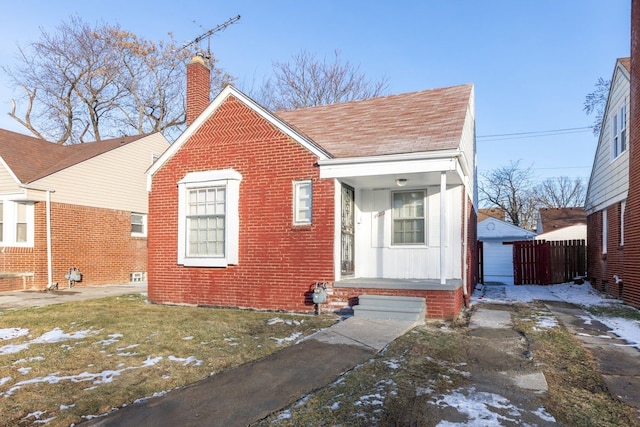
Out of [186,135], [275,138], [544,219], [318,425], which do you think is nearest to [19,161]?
[186,135]

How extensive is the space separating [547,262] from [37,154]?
19.8m

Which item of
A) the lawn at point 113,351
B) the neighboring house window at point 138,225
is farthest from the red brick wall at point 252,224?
the neighboring house window at point 138,225

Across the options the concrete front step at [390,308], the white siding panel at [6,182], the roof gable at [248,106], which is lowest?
the concrete front step at [390,308]

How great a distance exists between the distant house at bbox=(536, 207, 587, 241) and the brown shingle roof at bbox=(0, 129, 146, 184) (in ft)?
86.3

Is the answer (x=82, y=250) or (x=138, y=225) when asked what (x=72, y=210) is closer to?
(x=82, y=250)

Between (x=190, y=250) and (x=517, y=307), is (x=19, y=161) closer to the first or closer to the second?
(x=190, y=250)

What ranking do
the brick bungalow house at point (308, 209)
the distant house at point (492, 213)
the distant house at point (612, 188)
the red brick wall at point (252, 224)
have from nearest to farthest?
the brick bungalow house at point (308, 209), the red brick wall at point (252, 224), the distant house at point (612, 188), the distant house at point (492, 213)

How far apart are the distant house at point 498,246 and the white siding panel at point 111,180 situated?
1725cm

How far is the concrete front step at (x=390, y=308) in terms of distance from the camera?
25.4 feet

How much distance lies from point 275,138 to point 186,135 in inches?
96.3

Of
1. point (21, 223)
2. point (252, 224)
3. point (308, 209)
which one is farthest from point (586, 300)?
point (21, 223)

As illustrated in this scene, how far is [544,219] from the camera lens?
33.7 metres

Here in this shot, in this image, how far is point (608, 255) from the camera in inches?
512

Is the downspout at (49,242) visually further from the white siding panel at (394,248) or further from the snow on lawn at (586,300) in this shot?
the snow on lawn at (586,300)
